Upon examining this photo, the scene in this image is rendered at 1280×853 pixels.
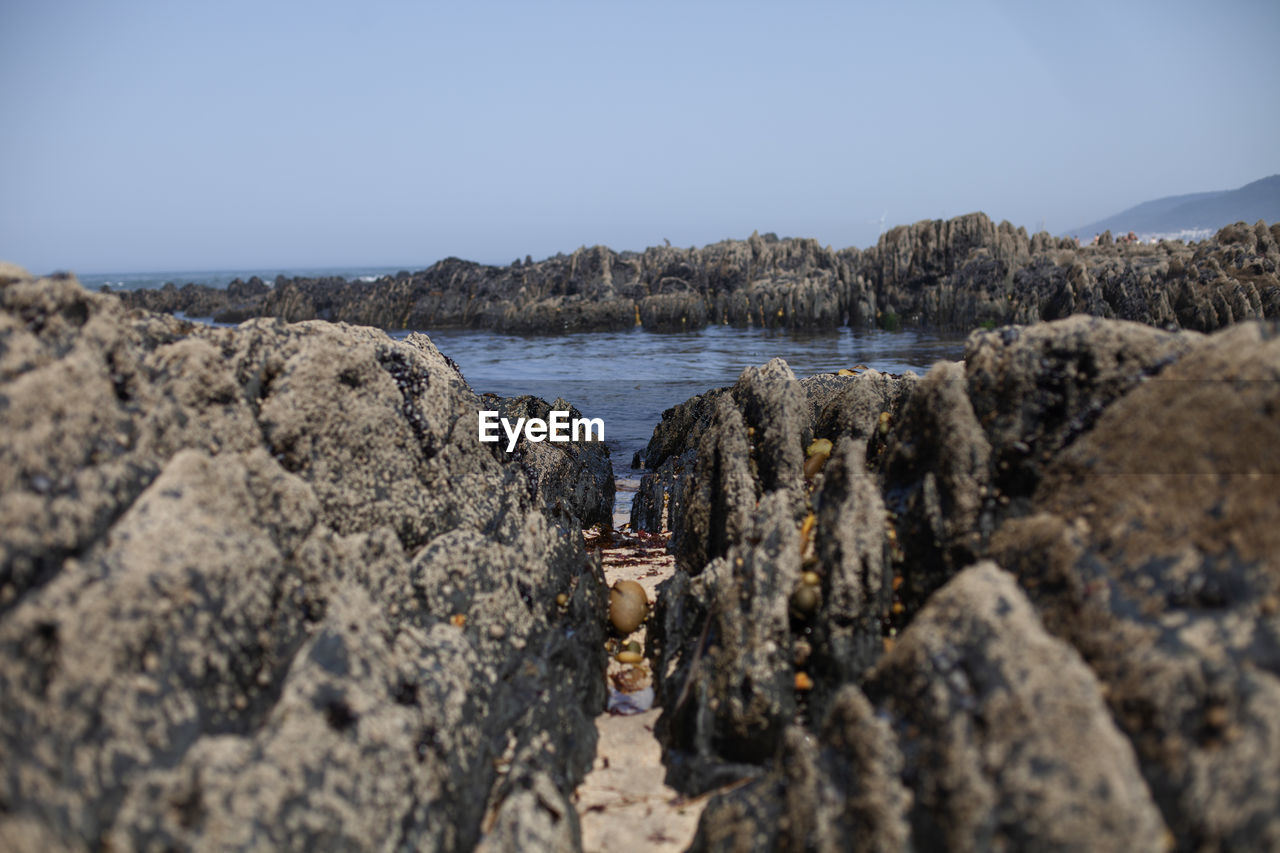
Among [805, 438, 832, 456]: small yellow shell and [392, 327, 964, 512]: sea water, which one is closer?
[805, 438, 832, 456]: small yellow shell

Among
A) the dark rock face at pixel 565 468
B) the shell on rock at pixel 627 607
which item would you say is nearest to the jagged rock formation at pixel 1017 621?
the shell on rock at pixel 627 607

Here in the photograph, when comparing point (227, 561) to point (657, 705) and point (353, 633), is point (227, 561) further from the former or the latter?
point (657, 705)

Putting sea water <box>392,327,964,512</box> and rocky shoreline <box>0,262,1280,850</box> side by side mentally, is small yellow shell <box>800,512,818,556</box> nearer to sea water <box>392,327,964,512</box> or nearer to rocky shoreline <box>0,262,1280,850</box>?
rocky shoreline <box>0,262,1280,850</box>

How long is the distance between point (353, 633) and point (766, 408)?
318 centimetres

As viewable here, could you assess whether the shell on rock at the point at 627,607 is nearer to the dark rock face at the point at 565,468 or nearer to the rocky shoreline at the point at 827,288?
the dark rock face at the point at 565,468

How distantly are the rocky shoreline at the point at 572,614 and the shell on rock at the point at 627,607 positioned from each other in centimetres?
51

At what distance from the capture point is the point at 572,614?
456 cm

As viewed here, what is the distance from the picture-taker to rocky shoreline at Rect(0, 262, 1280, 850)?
2.16 m

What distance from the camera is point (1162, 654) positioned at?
7.54 feet

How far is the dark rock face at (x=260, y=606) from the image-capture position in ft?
7.14

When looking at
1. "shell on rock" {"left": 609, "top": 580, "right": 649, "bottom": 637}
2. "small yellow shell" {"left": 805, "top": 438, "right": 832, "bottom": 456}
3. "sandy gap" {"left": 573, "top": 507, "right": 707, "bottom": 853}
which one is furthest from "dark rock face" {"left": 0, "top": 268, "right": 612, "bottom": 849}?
"small yellow shell" {"left": 805, "top": 438, "right": 832, "bottom": 456}

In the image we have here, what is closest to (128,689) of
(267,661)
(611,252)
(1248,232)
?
(267,661)

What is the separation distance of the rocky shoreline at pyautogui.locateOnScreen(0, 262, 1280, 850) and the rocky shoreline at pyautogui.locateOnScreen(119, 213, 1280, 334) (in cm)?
2337

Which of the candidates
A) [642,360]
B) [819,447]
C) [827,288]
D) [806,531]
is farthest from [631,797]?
[827,288]
